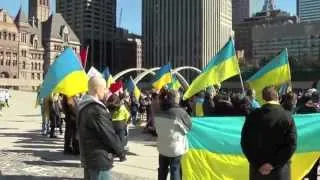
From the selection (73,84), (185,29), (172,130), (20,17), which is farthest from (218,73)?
(185,29)

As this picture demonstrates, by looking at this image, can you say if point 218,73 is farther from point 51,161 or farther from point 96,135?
point 96,135

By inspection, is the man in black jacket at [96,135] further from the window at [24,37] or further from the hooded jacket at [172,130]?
→ the window at [24,37]

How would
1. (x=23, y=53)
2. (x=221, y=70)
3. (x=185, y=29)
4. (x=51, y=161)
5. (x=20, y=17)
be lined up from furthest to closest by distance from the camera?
(x=185, y=29)
(x=20, y=17)
(x=23, y=53)
(x=221, y=70)
(x=51, y=161)

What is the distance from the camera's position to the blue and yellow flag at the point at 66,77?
1373 centimetres

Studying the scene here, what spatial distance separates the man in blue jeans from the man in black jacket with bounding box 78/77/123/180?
2317mm

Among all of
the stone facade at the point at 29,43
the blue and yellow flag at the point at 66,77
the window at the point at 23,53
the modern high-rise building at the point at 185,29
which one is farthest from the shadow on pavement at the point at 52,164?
the modern high-rise building at the point at 185,29

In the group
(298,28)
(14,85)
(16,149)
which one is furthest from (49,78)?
(298,28)

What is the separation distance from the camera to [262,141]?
6.54 metres

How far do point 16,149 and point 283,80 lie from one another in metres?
7.32

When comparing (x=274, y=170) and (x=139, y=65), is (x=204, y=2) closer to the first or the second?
(x=139, y=65)

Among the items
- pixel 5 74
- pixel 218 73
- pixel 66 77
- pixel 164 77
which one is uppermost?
pixel 5 74

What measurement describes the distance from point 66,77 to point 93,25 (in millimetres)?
163150

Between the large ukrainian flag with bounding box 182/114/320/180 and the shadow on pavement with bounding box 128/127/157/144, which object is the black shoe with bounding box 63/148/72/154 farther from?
the large ukrainian flag with bounding box 182/114/320/180

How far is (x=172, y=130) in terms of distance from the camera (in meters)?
9.05
